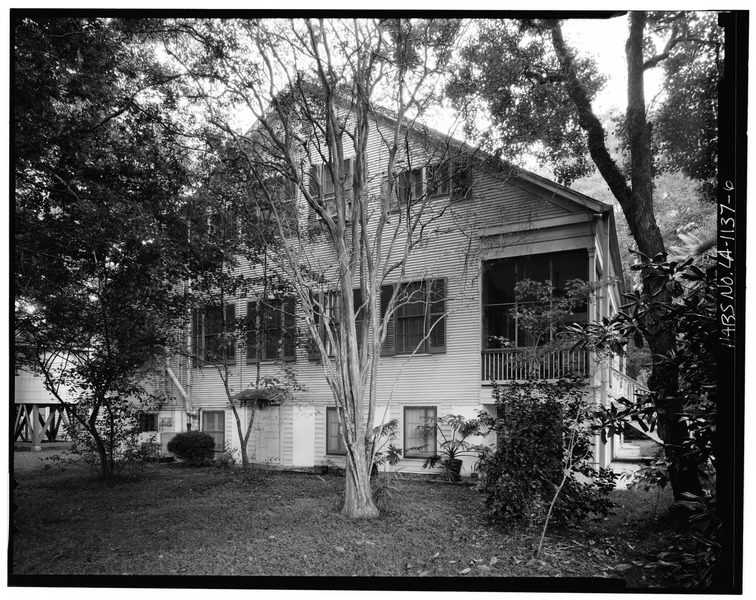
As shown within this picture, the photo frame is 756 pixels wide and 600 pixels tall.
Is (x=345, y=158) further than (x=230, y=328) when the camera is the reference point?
No

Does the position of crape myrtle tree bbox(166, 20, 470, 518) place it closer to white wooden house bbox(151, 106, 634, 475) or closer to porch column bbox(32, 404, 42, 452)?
white wooden house bbox(151, 106, 634, 475)

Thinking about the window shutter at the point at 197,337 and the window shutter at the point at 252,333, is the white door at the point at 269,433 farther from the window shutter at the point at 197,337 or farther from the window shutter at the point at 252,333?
the window shutter at the point at 197,337

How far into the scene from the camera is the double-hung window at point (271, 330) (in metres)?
5.46

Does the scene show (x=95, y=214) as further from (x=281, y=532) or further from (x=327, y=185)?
(x=281, y=532)

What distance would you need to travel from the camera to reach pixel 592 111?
168 inches

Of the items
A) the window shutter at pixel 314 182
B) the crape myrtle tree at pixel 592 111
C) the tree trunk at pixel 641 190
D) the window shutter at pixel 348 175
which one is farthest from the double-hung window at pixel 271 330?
the tree trunk at pixel 641 190

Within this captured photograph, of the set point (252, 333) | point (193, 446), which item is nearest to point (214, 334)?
point (252, 333)

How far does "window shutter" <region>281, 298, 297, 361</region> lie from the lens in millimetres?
5479

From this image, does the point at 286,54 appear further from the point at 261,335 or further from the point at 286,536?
the point at 286,536

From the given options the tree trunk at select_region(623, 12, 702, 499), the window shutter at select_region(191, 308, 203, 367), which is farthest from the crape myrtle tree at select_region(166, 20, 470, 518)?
the tree trunk at select_region(623, 12, 702, 499)

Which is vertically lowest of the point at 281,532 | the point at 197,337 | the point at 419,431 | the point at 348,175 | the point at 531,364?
the point at 281,532

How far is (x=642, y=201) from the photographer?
434cm

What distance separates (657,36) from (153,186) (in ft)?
13.0

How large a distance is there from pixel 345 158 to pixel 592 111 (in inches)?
81.6
